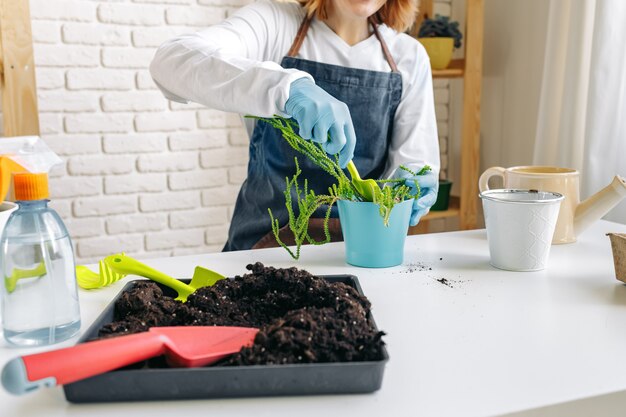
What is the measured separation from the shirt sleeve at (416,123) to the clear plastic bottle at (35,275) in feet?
3.03

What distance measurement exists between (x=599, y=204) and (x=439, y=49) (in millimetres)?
1217

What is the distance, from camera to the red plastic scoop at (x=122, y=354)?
0.50 metres

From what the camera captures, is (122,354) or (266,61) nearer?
(122,354)

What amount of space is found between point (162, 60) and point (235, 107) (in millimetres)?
236

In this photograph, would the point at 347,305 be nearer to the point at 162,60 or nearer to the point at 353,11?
the point at 162,60

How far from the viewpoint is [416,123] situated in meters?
1.49

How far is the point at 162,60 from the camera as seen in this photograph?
4.04 ft

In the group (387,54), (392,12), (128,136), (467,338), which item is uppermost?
(392,12)

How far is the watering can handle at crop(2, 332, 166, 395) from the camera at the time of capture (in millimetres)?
497

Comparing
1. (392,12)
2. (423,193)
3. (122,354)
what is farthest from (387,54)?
(122,354)

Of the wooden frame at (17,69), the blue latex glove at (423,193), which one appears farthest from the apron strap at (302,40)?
the wooden frame at (17,69)

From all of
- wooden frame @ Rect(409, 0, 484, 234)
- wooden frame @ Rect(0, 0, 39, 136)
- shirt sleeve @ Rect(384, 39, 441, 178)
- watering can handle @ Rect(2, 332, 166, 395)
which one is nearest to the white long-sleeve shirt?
shirt sleeve @ Rect(384, 39, 441, 178)

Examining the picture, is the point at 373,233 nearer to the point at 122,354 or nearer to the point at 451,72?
the point at 122,354

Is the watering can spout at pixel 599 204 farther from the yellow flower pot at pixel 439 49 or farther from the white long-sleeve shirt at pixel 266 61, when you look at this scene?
the yellow flower pot at pixel 439 49
